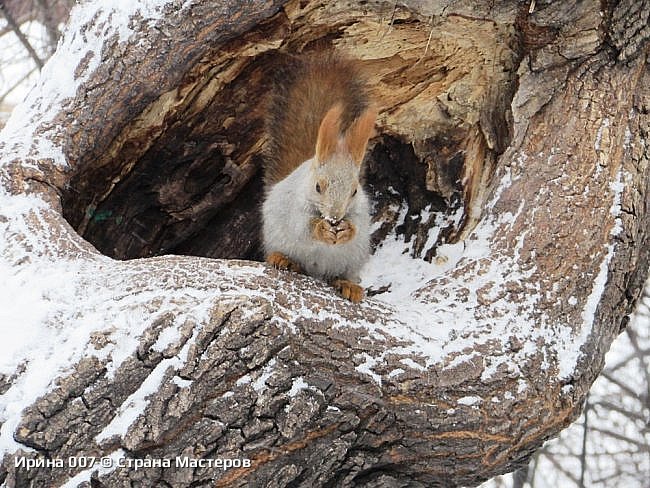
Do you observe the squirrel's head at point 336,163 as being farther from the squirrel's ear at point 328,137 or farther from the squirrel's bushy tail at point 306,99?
the squirrel's bushy tail at point 306,99

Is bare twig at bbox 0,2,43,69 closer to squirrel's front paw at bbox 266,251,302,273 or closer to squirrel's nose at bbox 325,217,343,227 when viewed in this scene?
squirrel's front paw at bbox 266,251,302,273

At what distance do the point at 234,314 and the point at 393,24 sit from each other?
138 centimetres

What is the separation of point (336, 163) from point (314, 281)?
1.27ft

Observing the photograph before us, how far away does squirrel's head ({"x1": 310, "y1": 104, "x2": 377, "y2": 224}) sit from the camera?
2.31m

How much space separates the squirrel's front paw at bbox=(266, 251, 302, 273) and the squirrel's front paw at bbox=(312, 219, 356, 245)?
0.17 metres

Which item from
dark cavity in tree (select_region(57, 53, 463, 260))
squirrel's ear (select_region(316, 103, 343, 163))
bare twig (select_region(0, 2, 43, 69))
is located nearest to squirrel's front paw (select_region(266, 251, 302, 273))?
squirrel's ear (select_region(316, 103, 343, 163))

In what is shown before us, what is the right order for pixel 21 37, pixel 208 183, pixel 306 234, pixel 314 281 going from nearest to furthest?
1. pixel 314 281
2. pixel 306 234
3. pixel 208 183
4. pixel 21 37

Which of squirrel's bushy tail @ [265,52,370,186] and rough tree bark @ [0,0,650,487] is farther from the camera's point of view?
squirrel's bushy tail @ [265,52,370,186]

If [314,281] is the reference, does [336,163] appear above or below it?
above

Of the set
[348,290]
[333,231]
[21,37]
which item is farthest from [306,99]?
[21,37]

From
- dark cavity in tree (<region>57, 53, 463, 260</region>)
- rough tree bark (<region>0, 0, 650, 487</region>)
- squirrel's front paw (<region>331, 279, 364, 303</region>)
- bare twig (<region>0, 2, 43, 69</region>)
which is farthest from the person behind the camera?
bare twig (<region>0, 2, 43, 69</region>)

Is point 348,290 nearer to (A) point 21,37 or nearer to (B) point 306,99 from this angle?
(B) point 306,99

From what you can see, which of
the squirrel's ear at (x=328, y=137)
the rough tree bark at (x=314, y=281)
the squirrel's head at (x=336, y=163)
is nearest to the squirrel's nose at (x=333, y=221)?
the squirrel's head at (x=336, y=163)

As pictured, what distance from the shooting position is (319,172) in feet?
7.68
